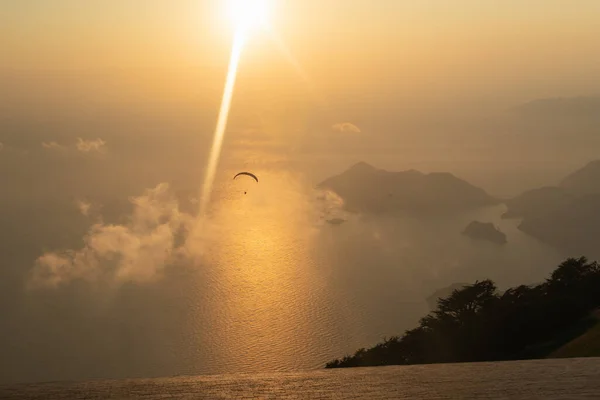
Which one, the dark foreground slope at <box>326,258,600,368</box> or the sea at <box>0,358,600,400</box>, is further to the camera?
the dark foreground slope at <box>326,258,600,368</box>

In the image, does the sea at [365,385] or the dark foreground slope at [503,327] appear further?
the dark foreground slope at [503,327]

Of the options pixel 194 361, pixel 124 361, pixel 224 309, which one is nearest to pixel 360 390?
pixel 194 361

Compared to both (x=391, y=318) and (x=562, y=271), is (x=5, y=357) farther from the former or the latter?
(x=562, y=271)

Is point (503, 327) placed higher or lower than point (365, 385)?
higher

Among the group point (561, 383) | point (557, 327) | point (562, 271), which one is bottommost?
point (561, 383)

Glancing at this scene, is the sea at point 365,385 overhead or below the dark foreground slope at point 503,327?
below

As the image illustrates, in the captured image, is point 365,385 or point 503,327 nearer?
point 365,385

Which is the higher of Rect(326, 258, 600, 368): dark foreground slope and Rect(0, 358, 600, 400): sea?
Rect(326, 258, 600, 368): dark foreground slope

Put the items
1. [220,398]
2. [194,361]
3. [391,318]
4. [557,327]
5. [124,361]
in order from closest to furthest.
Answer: [220,398]
[557,327]
[194,361]
[124,361]
[391,318]
